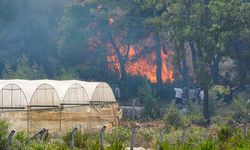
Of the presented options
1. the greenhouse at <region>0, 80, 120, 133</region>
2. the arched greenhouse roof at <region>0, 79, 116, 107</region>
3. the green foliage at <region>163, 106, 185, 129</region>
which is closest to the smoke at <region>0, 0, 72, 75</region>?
the arched greenhouse roof at <region>0, 79, 116, 107</region>

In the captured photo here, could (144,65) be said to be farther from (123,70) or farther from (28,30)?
(28,30)

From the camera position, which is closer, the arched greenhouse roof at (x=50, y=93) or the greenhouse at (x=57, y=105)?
the greenhouse at (x=57, y=105)

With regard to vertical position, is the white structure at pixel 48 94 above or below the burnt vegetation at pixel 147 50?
below

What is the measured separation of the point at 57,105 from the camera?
22516mm

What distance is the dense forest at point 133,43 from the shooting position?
28188 millimetres

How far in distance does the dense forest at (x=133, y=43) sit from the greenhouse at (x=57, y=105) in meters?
4.40

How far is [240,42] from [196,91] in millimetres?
6515

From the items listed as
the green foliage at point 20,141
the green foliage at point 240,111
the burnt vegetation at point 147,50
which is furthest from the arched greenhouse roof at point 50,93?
the green foliage at point 20,141

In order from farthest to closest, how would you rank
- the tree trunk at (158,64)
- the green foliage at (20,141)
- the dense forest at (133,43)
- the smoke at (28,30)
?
the smoke at (28,30), the tree trunk at (158,64), the dense forest at (133,43), the green foliage at (20,141)

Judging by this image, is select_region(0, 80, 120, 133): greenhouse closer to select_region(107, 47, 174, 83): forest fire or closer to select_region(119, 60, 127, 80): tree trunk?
select_region(119, 60, 127, 80): tree trunk

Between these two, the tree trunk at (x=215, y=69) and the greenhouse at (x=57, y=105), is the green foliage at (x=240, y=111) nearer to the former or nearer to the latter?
the tree trunk at (x=215, y=69)

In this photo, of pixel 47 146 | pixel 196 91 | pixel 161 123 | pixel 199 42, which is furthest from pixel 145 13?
pixel 47 146

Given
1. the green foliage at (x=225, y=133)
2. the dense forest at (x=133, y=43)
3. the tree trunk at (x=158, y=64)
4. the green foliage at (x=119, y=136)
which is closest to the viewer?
the green foliage at (x=225, y=133)

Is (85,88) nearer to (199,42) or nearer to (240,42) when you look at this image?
(199,42)
